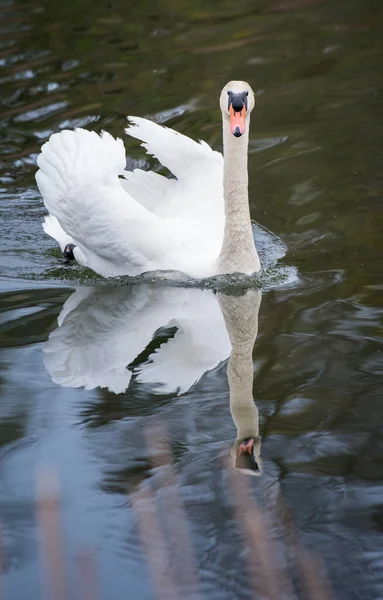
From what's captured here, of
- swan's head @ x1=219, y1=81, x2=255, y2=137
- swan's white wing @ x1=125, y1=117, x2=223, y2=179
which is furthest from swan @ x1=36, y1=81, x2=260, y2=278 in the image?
swan's white wing @ x1=125, y1=117, x2=223, y2=179

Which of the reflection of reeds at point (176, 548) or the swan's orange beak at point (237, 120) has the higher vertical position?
the swan's orange beak at point (237, 120)

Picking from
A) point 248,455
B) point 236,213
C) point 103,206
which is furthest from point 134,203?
point 248,455

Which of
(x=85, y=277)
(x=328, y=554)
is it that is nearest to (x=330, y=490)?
(x=328, y=554)

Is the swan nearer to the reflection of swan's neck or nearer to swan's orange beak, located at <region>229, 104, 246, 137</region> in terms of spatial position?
swan's orange beak, located at <region>229, 104, 246, 137</region>

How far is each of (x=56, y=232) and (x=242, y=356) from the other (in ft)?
9.70

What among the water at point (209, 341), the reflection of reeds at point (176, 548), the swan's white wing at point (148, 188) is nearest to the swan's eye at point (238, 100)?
the water at point (209, 341)

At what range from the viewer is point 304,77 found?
1321 centimetres

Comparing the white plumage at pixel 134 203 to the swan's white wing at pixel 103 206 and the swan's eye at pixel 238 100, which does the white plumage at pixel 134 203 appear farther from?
the swan's eye at pixel 238 100

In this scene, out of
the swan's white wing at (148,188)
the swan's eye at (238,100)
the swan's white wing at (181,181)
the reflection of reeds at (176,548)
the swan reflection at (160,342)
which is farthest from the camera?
the swan's white wing at (148,188)

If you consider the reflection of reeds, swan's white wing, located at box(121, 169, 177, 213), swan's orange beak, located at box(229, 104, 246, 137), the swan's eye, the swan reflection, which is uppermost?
the swan's eye

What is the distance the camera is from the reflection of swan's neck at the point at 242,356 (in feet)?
19.0

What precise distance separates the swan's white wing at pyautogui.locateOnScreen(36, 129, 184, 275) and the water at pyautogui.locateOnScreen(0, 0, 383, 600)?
29 centimetres

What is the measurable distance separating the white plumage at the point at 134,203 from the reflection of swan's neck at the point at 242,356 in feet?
1.36

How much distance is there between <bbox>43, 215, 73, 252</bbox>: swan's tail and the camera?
890 centimetres
